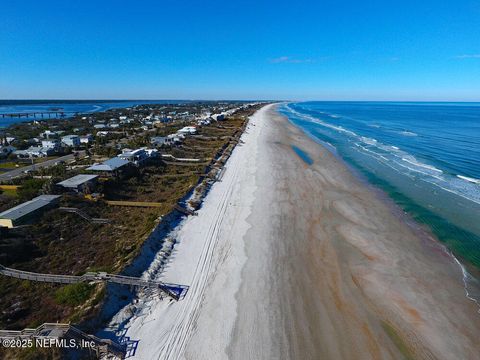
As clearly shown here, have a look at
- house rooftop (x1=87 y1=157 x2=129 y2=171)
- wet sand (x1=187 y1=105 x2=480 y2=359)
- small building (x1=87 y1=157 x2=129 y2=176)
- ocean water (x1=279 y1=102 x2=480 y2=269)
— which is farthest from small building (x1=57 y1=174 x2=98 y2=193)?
ocean water (x1=279 y1=102 x2=480 y2=269)

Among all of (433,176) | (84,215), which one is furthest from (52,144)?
(433,176)

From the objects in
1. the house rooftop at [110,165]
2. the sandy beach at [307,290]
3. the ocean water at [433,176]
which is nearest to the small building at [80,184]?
the house rooftop at [110,165]

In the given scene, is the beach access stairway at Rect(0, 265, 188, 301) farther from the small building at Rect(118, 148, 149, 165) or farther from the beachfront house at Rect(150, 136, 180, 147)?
the beachfront house at Rect(150, 136, 180, 147)

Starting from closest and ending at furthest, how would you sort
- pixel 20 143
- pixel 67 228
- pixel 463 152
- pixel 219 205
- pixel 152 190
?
pixel 67 228
pixel 219 205
pixel 152 190
pixel 463 152
pixel 20 143

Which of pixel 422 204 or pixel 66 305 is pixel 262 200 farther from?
pixel 66 305

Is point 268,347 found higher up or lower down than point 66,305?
lower down

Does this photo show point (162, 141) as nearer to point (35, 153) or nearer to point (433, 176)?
point (35, 153)

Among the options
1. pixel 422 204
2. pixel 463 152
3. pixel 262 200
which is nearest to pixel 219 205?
pixel 262 200
